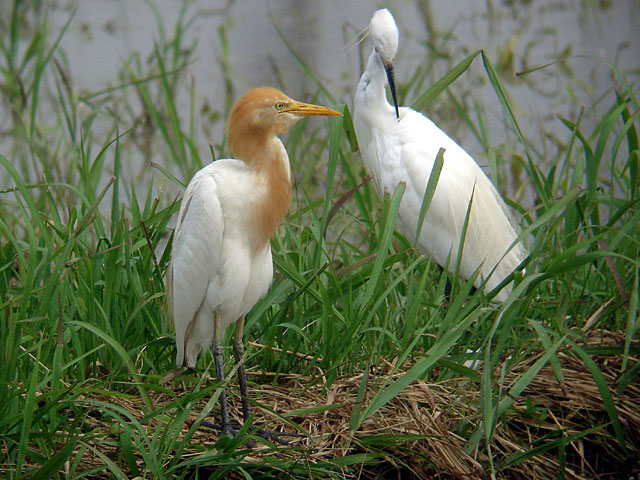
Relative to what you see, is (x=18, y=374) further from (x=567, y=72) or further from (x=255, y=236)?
(x=567, y=72)

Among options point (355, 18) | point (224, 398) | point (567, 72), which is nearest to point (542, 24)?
point (567, 72)

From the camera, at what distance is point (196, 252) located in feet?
5.56

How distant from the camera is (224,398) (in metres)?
1.70

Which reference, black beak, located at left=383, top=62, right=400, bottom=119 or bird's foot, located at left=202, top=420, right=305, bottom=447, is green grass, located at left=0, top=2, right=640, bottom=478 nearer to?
bird's foot, located at left=202, top=420, right=305, bottom=447

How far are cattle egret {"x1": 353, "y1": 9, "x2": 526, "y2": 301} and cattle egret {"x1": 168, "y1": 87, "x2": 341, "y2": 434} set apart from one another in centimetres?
66

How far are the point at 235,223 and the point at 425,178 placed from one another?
791mm

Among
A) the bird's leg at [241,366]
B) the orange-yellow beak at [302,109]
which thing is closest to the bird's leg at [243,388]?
the bird's leg at [241,366]

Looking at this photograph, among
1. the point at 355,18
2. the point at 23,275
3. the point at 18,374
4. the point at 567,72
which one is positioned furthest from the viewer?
the point at 355,18

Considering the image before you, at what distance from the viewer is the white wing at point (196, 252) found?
5.47 feet

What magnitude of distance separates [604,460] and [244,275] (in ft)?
3.04

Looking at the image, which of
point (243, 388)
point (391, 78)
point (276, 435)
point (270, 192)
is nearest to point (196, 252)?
point (270, 192)

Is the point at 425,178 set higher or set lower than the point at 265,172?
lower

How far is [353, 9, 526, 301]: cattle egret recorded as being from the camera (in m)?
2.33

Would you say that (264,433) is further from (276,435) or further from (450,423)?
(450,423)
